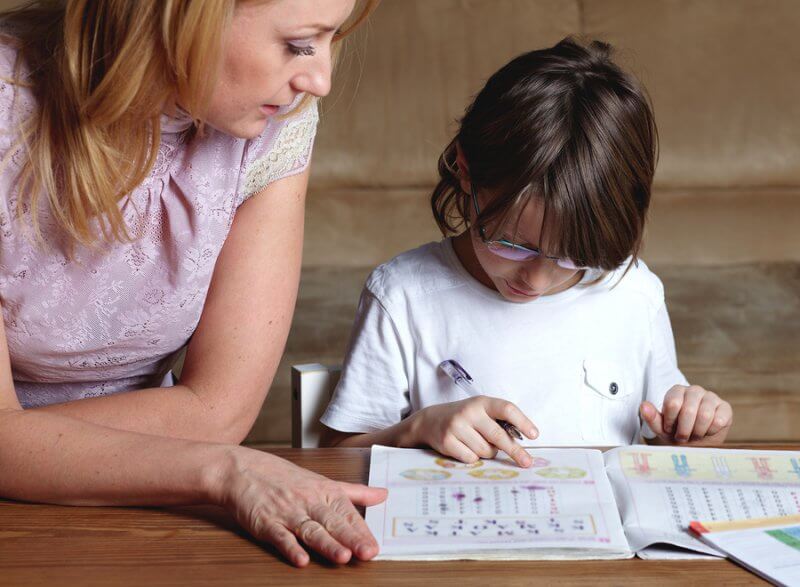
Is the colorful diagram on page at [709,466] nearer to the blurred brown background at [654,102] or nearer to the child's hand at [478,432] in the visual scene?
the child's hand at [478,432]

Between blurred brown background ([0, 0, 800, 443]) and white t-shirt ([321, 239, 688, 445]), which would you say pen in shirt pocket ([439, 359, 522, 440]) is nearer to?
white t-shirt ([321, 239, 688, 445])

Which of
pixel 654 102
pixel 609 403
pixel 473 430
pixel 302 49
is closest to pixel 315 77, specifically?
pixel 302 49

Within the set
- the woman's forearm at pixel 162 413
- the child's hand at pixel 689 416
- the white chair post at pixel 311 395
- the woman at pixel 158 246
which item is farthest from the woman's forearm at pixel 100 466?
the child's hand at pixel 689 416

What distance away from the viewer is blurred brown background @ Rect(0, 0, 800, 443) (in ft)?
9.34

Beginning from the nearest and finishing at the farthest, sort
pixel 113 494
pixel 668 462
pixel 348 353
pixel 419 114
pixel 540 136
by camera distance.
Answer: pixel 113 494
pixel 668 462
pixel 540 136
pixel 348 353
pixel 419 114

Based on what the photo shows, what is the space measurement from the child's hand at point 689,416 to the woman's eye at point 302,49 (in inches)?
23.6

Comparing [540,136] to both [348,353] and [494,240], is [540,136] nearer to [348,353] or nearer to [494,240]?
[494,240]

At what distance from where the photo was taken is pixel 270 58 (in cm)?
107

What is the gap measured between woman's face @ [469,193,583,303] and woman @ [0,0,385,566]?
0.27m

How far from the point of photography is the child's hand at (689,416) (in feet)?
4.16

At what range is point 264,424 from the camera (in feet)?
7.73

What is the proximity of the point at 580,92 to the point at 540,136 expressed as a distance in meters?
0.10

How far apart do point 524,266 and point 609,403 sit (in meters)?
0.28

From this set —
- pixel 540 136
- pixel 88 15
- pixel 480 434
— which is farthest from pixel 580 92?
pixel 88 15
